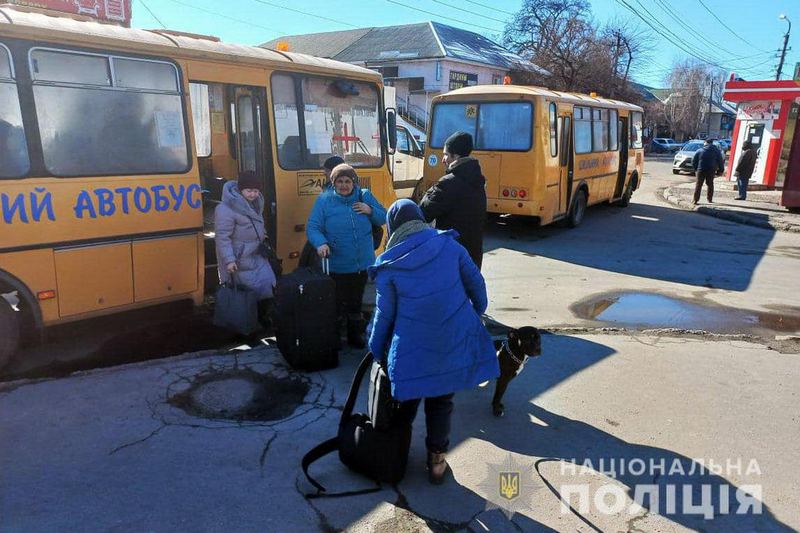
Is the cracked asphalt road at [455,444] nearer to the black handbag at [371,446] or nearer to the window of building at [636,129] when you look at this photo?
the black handbag at [371,446]

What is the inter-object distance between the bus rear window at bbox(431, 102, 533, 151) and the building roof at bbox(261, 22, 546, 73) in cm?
2861

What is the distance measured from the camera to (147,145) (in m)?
4.95

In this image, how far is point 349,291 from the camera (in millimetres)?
5098

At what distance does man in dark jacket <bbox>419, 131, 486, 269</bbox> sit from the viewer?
4754 mm

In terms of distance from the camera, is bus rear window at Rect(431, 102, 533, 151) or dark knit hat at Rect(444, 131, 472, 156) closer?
dark knit hat at Rect(444, 131, 472, 156)

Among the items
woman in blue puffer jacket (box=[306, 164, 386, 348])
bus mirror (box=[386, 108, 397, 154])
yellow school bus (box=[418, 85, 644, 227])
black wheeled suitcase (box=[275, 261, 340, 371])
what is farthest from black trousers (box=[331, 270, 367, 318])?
yellow school bus (box=[418, 85, 644, 227])

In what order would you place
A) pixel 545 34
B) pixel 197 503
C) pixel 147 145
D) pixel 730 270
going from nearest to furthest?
pixel 197 503 → pixel 147 145 → pixel 730 270 → pixel 545 34

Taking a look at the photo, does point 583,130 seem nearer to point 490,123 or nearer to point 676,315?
point 490,123

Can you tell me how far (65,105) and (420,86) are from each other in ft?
120

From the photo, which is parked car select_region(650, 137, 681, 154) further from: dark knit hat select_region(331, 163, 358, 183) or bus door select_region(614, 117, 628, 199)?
dark knit hat select_region(331, 163, 358, 183)

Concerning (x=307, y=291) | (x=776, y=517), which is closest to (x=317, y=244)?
(x=307, y=291)

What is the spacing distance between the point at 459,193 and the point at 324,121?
2.39 metres

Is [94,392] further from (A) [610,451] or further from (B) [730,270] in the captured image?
(B) [730,270]

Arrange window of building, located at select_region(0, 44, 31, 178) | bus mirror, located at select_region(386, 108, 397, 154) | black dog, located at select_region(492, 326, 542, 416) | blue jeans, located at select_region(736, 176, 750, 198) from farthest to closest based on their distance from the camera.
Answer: blue jeans, located at select_region(736, 176, 750, 198), bus mirror, located at select_region(386, 108, 397, 154), window of building, located at select_region(0, 44, 31, 178), black dog, located at select_region(492, 326, 542, 416)
